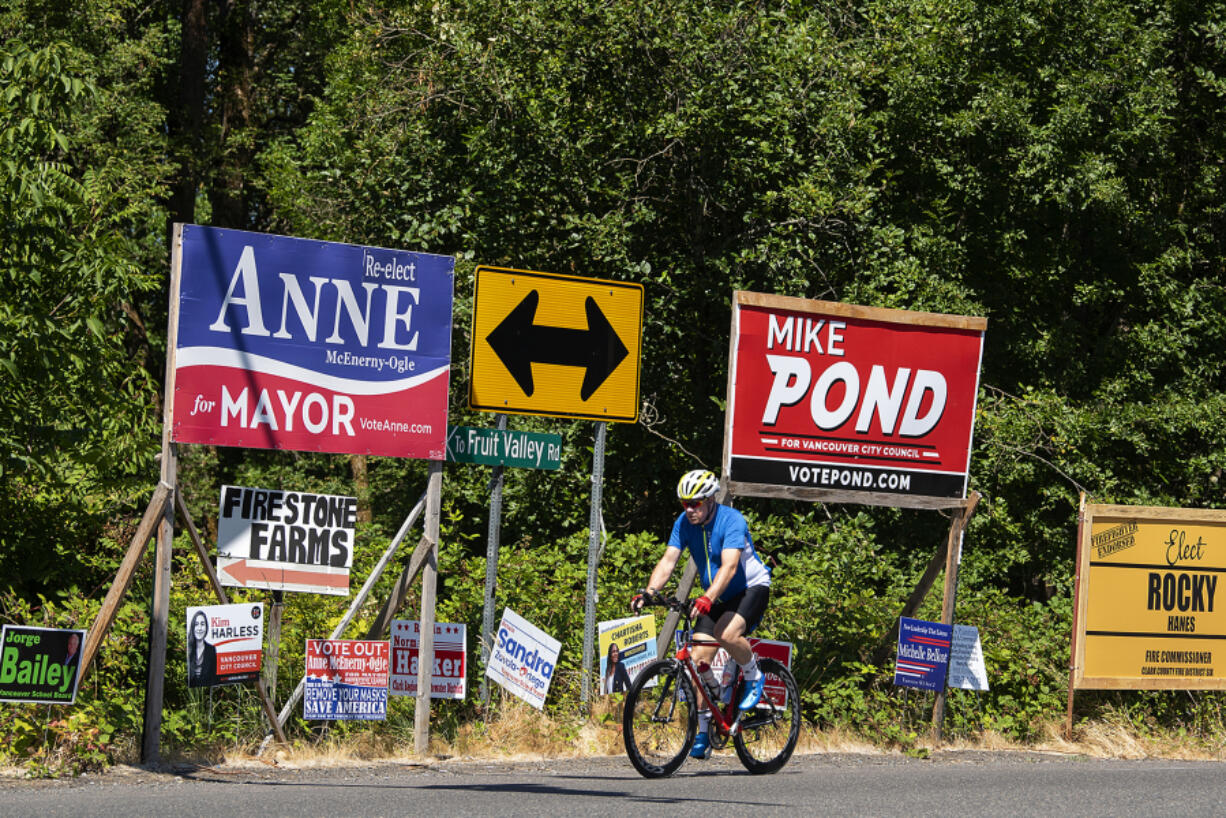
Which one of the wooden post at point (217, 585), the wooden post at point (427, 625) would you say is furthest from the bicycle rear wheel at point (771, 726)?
the wooden post at point (217, 585)

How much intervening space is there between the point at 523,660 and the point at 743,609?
2.21 m

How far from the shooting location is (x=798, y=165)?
16.3m

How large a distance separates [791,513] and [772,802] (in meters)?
8.64

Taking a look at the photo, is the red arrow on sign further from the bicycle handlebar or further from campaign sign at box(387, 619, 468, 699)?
the bicycle handlebar

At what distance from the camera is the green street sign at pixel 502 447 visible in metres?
10.5

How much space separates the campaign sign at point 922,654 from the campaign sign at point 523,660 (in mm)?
2997

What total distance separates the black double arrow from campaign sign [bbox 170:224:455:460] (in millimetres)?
595

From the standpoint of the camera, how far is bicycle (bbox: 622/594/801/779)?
29.0ft

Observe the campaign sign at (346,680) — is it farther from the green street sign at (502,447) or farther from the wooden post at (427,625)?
the green street sign at (502,447)

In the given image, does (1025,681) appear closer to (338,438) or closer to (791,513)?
(791,513)

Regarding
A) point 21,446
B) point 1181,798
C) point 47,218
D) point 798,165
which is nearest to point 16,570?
point 21,446

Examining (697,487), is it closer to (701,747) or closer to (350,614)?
(701,747)

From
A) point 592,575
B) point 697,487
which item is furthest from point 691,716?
point 592,575

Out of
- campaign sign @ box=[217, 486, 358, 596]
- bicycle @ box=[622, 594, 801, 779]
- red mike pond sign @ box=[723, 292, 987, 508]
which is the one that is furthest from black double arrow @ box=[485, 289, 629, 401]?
bicycle @ box=[622, 594, 801, 779]
